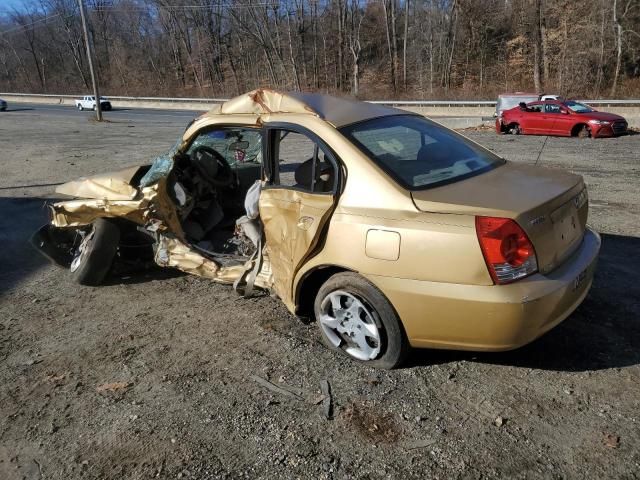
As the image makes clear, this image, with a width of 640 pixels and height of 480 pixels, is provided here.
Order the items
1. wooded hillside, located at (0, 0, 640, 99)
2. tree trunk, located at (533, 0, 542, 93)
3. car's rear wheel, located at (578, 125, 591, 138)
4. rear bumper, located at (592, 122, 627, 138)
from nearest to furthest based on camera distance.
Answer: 1. rear bumper, located at (592, 122, 627, 138)
2. car's rear wheel, located at (578, 125, 591, 138)
3. wooded hillside, located at (0, 0, 640, 99)
4. tree trunk, located at (533, 0, 542, 93)

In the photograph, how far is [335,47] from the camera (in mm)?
49719

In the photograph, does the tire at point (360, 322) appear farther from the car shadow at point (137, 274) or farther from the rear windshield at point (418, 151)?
the car shadow at point (137, 274)

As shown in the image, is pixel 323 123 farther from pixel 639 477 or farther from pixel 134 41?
pixel 134 41

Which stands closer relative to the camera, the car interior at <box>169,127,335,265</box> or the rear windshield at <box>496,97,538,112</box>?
the car interior at <box>169,127,335,265</box>

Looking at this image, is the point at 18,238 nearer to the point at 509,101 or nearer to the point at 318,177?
the point at 318,177

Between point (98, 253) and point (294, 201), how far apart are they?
2.27m

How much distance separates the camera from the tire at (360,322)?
3094 millimetres

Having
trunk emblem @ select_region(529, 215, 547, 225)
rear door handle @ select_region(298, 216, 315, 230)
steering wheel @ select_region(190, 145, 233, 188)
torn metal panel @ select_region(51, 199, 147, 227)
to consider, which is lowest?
torn metal panel @ select_region(51, 199, 147, 227)

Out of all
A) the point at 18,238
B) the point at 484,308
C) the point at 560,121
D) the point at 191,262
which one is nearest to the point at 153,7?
the point at 560,121

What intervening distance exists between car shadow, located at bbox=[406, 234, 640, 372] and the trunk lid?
26.8 inches

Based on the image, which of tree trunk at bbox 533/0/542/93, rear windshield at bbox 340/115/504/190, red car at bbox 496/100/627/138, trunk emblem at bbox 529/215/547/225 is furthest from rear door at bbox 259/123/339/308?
tree trunk at bbox 533/0/542/93

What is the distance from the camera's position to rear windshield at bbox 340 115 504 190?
3293 mm

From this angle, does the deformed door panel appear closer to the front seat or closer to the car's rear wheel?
Answer: the front seat

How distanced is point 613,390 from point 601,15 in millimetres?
36749
